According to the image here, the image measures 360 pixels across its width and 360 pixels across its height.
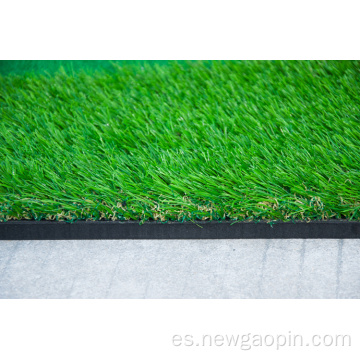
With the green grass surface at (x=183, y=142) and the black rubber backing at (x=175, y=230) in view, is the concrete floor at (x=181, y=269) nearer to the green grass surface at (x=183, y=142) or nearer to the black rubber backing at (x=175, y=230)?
the black rubber backing at (x=175, y=230)

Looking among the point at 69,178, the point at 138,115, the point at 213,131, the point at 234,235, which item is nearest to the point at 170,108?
the point at 138,115

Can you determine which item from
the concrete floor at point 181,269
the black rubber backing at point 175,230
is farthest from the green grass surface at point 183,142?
the concrete floor at point 181,269

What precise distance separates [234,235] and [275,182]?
20.8 inches

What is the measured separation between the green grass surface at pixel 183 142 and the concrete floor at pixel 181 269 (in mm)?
226

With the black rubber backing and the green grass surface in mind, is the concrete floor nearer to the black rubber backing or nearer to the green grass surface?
the black rubber backing

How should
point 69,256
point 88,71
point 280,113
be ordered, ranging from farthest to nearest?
point 88,71 < point 280,113 < point 69,256

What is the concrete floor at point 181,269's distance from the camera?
132 inches

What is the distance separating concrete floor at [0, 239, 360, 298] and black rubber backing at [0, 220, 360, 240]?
47 mm

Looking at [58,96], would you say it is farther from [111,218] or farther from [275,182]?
[275,182]

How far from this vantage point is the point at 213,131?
476 cm

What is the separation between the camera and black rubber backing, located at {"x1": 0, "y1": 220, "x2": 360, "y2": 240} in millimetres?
3746

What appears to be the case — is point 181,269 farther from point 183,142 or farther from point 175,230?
point 183,142

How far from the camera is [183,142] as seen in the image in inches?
181

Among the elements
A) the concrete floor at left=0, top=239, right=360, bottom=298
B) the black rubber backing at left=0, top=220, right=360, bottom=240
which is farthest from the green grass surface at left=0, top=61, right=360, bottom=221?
the concrete floor at left=0, top=239, right=360, bottom=298
